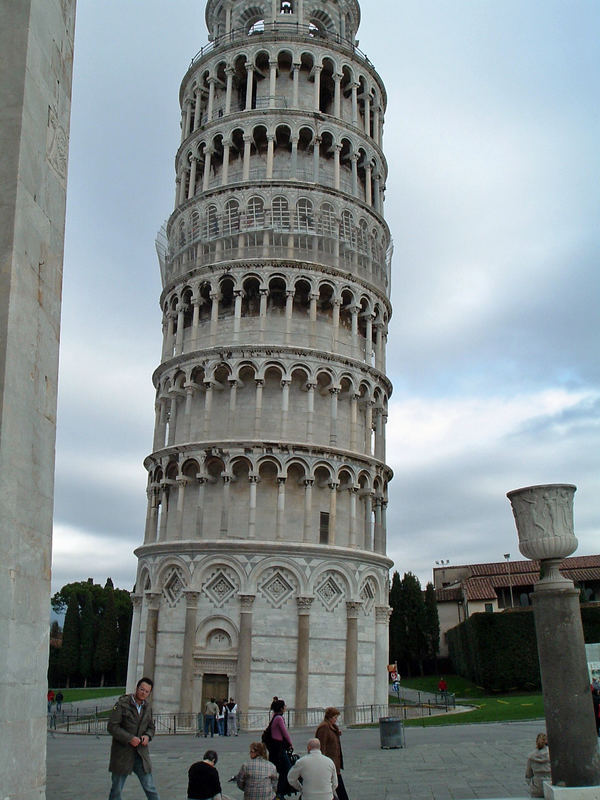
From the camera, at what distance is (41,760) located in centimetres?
816

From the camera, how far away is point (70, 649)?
69.8 metres

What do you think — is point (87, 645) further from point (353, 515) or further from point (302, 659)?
point (353, 515)

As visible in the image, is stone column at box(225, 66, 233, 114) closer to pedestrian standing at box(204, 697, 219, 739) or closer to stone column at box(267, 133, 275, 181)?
stone column at box(267, 133, 275, 181)

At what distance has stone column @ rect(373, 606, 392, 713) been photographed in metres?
35.4

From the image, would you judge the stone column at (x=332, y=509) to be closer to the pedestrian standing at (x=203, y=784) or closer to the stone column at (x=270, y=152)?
the stone column at (x=270, y=152)

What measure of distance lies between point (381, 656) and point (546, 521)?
27.2 m

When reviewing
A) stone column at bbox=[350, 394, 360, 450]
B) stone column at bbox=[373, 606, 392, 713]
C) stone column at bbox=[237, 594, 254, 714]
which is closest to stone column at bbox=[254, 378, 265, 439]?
stone column at bbox=[350, 394, 360, 450]

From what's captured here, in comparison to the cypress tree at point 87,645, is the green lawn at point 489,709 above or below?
below

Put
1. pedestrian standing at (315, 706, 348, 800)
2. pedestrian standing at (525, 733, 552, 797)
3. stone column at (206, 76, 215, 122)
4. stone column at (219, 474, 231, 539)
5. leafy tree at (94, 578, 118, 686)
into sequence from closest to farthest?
1. pedestrian standing at (525, 733, 552, 797)
2. pedestrian standing at (315, 706, 348, 800)
3. stone column at (219, 474, 231, 539)
4. stone column at (206, 76, 215, 122)
5. leafy tree at (94, 578, 118, 686)

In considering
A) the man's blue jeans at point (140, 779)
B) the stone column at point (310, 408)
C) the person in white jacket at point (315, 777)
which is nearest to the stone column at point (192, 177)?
the stone column at point (310, 408)

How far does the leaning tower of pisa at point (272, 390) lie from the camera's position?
111 feet

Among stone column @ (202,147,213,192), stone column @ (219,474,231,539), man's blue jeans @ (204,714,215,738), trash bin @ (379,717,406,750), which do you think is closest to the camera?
trash bin @ (379,717,406,750)

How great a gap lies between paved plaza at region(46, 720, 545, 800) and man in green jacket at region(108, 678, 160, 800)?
5.18 metres

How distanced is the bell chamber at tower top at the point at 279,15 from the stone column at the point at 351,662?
104ft
